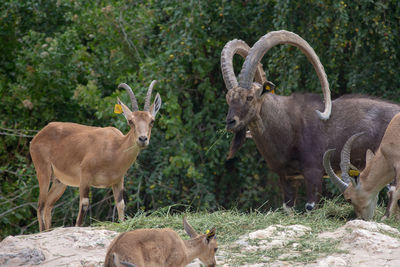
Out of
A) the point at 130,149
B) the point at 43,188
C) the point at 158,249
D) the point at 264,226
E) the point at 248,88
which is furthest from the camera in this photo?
the point at 43,188

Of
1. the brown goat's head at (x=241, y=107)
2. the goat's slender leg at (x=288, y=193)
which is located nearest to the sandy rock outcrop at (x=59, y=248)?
the brown goat's head at (x=241, y=107)

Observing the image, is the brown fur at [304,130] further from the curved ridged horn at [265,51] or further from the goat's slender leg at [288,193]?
the curved ridged horn at [265,51]

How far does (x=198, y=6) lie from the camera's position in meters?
10.7

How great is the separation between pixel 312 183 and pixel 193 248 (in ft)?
9.37

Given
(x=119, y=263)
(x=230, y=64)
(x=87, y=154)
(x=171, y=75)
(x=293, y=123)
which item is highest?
(x=230, y=64)

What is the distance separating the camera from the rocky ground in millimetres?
5832

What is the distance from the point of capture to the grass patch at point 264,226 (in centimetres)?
604

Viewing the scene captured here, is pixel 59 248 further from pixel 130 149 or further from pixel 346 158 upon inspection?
pixel 346 158

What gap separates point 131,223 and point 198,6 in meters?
4.77

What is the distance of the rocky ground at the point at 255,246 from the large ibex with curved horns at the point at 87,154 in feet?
3.89

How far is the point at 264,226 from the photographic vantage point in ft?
23.2

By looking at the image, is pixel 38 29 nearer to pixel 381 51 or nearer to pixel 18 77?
pixel 18 77

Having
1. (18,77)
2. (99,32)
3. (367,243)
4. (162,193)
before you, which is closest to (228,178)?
(162,193)

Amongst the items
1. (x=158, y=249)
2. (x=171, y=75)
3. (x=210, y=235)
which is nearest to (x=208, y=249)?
(x=210, y=235)
